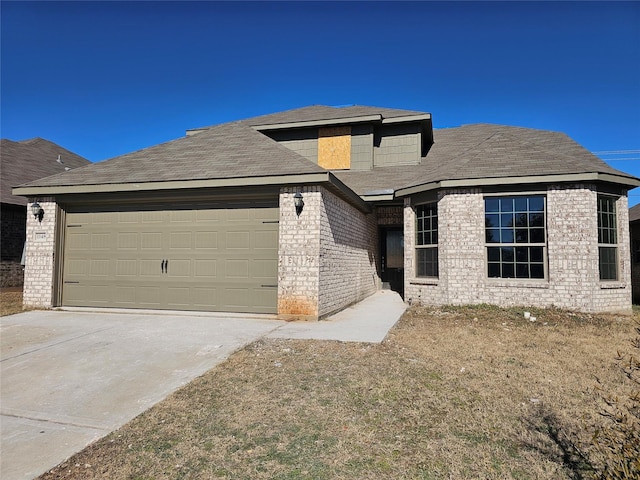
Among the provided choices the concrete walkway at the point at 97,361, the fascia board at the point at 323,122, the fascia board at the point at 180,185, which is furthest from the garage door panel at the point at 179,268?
the fascia board at the point at 323,122

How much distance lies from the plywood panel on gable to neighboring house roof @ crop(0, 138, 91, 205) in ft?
38.5

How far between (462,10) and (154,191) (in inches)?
318

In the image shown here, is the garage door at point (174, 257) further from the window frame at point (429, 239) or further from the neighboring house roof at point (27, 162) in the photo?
the neighboring house roof at point (27, 162)

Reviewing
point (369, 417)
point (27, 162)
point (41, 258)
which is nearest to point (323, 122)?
point (41, 258)

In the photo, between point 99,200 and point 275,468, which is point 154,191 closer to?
point 99,200

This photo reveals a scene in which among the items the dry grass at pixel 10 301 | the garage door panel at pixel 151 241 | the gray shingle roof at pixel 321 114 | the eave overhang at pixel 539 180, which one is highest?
the gray shingle roof at pixel 321 114

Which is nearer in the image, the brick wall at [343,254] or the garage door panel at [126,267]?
the brick wall at [343,254]

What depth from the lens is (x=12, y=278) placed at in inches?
558

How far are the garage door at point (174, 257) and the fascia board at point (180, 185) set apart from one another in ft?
1.80

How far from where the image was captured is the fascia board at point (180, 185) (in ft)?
25.9

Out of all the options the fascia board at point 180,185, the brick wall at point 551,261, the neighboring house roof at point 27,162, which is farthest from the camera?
the neighboring house roof at point 27,162

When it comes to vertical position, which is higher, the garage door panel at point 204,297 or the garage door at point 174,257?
the garage door at point 174,257

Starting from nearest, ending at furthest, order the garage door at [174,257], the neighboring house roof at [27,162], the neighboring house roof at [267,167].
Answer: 1. the garage door at [174,257]
2. the neighboring house roof at [267,167]
3. the neighboring house roof at [27,162]

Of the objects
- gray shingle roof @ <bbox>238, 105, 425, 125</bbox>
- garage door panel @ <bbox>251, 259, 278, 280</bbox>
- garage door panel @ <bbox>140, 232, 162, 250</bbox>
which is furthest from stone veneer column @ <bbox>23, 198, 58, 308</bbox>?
gray shingle roof @ <bbox>238, 105, 425, 125</bbox>
